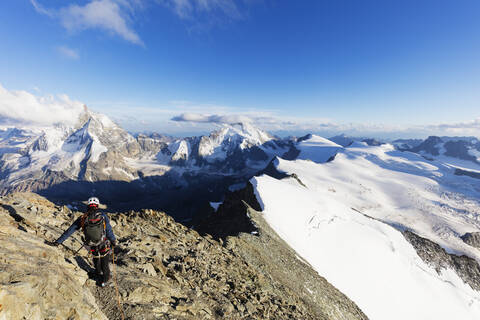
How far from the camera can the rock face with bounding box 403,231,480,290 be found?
1811 inches

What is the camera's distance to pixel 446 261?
48.6 metres

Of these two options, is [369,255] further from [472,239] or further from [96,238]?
[472,239]

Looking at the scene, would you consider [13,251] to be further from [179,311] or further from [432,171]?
[432,171]

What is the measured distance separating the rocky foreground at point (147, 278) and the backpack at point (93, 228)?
120 cm

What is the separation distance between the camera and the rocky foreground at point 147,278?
20.2ft

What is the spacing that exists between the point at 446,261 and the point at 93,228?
72267 mm

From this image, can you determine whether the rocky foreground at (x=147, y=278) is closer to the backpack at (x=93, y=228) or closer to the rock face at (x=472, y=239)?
the backpack at (x=93, y=228)

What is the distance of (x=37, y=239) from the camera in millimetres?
Result: 8711

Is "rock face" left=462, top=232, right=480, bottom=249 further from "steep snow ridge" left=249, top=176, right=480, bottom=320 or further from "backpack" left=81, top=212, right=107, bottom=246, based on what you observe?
"backpack" left=81, top=212, right=107, bottom=246

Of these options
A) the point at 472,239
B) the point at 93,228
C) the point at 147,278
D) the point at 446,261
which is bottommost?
the point at 472,239

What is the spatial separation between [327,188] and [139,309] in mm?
107687

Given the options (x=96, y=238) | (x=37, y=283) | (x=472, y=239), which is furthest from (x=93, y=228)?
(x=472, y=239)

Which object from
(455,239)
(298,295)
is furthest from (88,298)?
(455,239)

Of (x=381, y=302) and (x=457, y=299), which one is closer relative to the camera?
(x=381, y=302)
